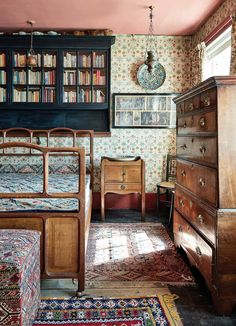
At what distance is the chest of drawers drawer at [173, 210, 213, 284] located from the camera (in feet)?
7.24

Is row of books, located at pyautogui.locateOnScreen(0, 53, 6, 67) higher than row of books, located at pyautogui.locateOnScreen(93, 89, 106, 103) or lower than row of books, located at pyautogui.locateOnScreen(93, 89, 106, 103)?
higher

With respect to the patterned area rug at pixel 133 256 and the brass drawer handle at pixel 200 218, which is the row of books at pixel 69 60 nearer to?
the patterned area rug at pixel 133 256

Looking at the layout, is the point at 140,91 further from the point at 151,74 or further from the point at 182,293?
the point at 182,293

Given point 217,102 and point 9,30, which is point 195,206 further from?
point 9,30

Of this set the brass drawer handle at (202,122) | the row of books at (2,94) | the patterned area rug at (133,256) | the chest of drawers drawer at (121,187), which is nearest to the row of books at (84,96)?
the row of books at (2,94)

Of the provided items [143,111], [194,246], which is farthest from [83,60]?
[194,246]

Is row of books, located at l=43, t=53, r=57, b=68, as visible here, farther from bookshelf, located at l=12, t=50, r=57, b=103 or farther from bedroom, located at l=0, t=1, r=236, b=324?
bedroom, located at l=0, t=1, r=236, b=324

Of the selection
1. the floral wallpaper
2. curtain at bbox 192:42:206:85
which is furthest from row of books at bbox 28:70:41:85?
curtain at bbox 192:42:206:85

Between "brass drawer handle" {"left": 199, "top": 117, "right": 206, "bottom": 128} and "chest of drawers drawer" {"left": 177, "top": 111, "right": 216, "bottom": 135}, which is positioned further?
"brass drawer handle" {"left": 199, "top": 117, "right": 206, "bottom": 128}

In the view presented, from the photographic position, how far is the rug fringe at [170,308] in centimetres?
203

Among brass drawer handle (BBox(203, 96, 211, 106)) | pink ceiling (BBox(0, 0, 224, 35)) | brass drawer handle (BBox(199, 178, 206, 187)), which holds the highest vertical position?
pink ceiling (BBox(0, 0, 224, 35))

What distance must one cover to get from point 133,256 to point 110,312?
1.06 m

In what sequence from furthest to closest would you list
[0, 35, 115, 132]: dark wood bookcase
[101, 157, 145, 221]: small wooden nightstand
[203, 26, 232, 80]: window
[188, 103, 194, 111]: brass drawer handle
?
[0, 35, 115, 132]: dark wood bookcase, [101, 157, 145, 221]: small wooden nightstand, [203, 26, 232, 80]: window, [188, 103, 194, 111]: brass drawer handle

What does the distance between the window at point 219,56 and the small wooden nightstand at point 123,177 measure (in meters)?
1.59
